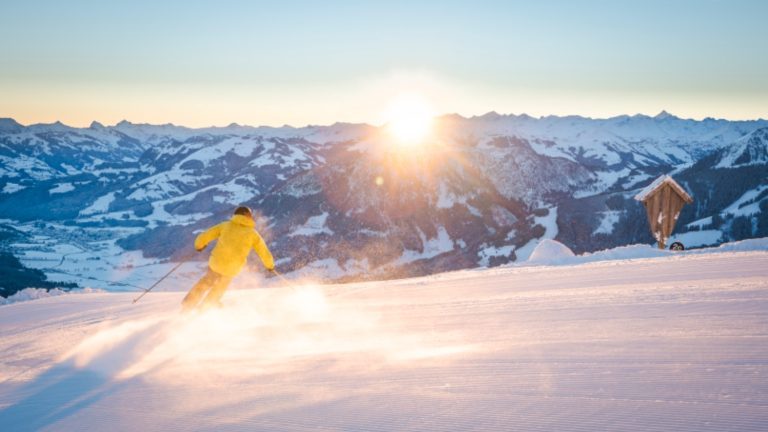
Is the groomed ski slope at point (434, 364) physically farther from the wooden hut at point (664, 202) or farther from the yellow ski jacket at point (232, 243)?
the wooden hut at point (664, 202)

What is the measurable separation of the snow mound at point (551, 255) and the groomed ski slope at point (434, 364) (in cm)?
359

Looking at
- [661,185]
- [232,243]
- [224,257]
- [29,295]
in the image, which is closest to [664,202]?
[661,185]

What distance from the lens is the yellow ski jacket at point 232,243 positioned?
27.3ft

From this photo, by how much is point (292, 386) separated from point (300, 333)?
2.28 metres

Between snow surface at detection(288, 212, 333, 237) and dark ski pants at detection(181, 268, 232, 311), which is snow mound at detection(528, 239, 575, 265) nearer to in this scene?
dark ski pants at detection(181, 268, 232, 311)

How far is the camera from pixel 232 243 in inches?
331

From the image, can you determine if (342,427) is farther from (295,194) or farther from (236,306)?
(295,194)

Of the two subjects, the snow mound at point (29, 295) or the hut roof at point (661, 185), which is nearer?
the snow mound at point (29, 295)

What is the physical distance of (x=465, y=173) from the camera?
621 feet

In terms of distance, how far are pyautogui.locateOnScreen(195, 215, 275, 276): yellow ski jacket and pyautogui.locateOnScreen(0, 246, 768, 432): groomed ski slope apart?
0.87 meters

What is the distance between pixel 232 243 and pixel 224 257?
0.88 feet

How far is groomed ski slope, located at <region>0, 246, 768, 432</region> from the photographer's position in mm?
3166

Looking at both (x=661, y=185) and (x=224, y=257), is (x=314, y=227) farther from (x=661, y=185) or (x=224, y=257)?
(x=224, y=257)

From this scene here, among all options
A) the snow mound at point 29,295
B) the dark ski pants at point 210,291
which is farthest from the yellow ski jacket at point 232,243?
the snow mound at point 29,295
